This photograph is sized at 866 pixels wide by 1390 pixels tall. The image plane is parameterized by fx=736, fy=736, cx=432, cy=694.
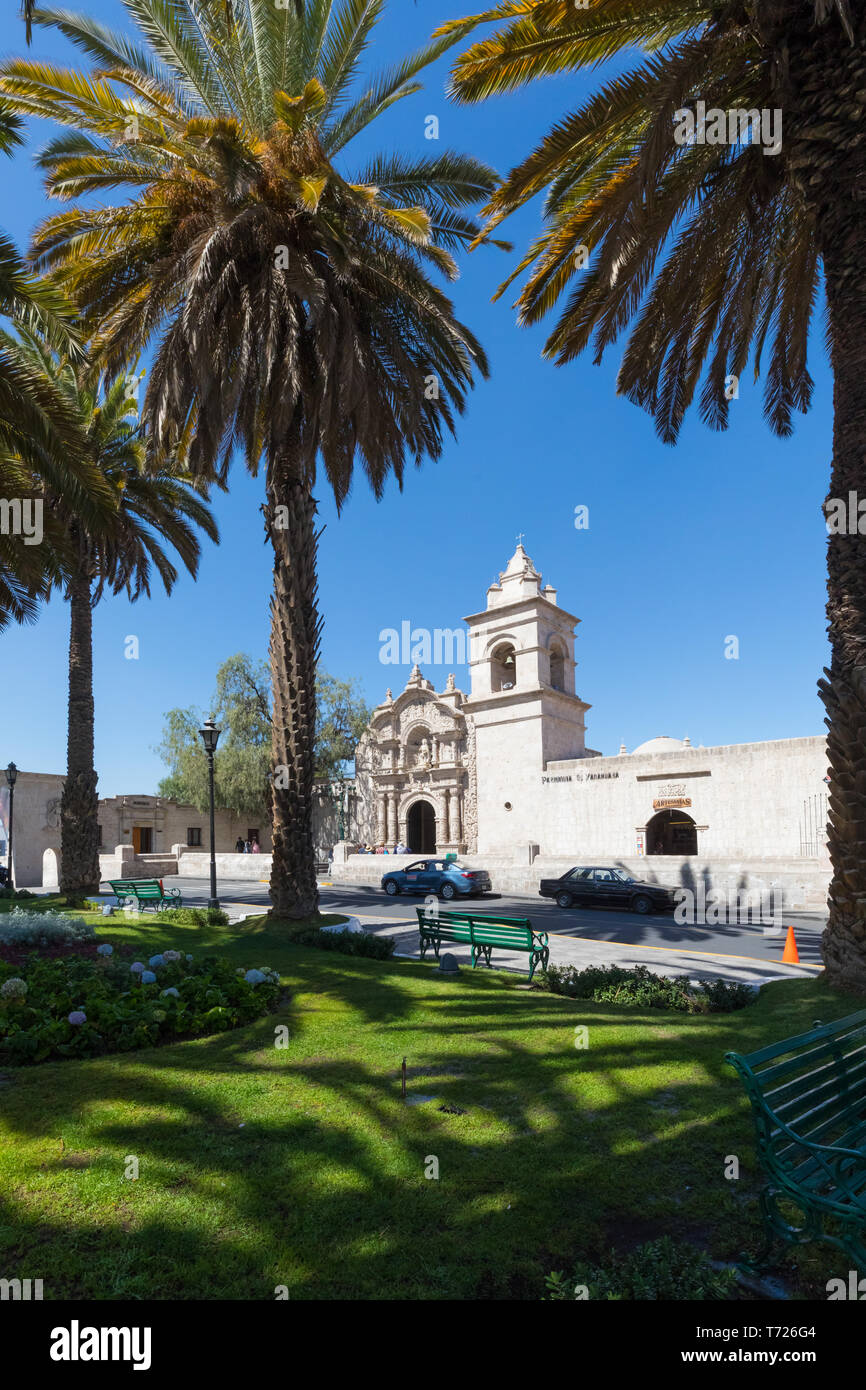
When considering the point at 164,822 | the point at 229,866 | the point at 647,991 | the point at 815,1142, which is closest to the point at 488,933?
the point at 647,991

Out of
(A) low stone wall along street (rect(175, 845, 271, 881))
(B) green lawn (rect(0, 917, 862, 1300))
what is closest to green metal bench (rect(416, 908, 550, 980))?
(B) green lawn (rect(0, 917, 862, 1300))

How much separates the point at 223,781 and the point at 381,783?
31.3 ft

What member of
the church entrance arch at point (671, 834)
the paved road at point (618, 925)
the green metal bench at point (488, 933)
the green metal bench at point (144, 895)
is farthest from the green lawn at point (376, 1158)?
the church entrance arch at point (671, 834)

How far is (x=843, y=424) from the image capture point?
7.68 metres

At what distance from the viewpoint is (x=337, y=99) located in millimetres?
11336

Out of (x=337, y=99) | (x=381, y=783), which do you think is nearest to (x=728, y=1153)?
(x=337, y=99)

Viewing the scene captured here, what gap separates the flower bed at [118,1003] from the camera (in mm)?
6051

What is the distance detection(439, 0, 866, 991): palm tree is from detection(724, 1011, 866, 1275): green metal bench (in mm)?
3990

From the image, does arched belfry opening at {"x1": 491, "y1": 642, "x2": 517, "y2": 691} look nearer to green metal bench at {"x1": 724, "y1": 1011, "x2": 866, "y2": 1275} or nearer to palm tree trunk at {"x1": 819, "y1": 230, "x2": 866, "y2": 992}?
palm tree trunk at {"x1": 819, "y1": 230, "x2": 866, "y2": 992}

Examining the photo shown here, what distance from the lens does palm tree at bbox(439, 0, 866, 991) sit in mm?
6973

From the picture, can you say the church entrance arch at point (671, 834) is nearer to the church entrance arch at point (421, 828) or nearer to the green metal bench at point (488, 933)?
the church entrance arch at point (421, 828)

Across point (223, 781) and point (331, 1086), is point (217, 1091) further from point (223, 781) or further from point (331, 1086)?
point (223, 781)

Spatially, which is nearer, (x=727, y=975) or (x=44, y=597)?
(x=727, y=975)

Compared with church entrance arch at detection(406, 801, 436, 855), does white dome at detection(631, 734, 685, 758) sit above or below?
above
